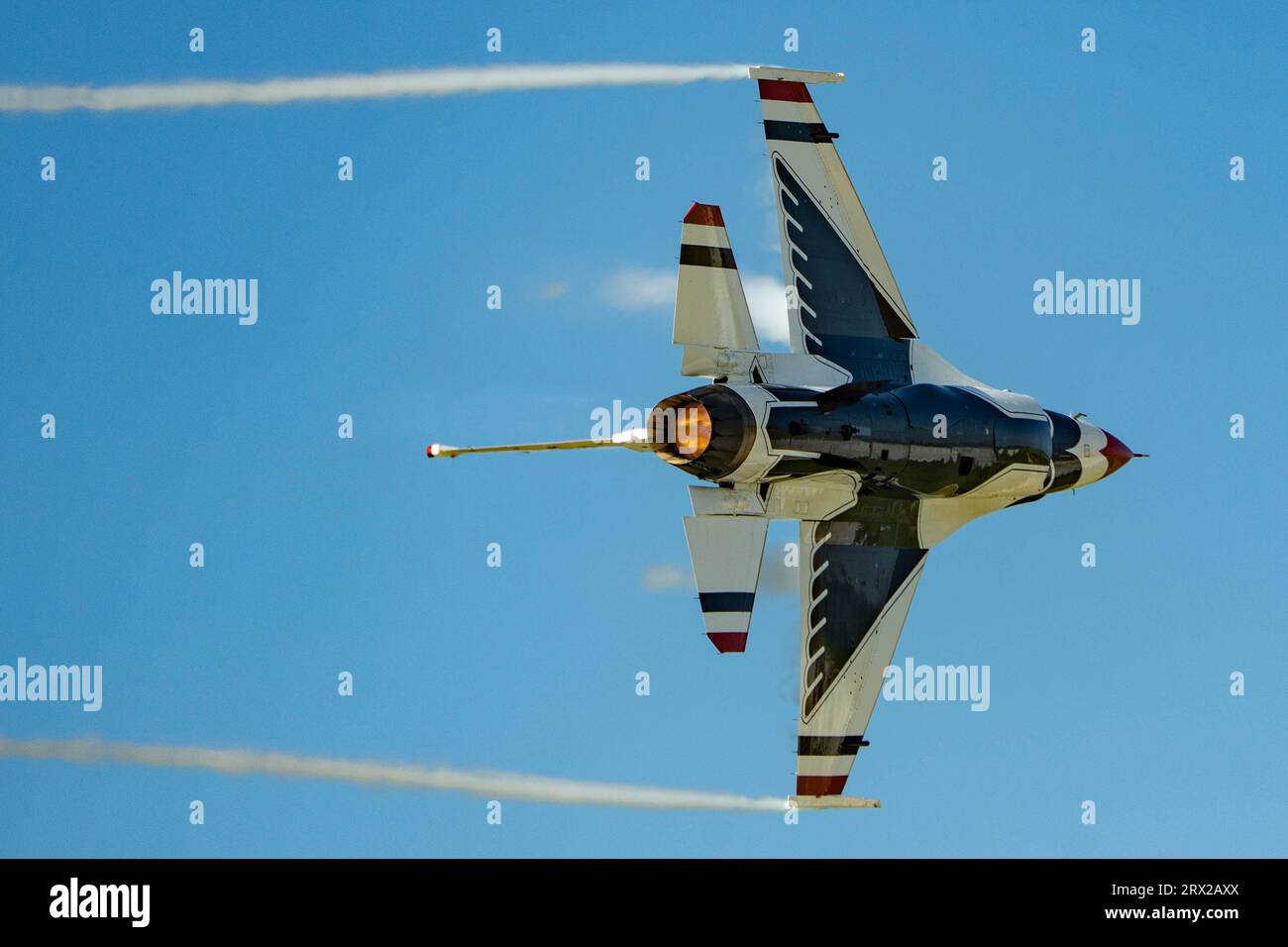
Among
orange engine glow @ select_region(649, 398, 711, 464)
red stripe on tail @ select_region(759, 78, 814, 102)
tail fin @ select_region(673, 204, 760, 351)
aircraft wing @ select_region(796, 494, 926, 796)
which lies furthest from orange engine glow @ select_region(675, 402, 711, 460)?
red stripe on tail @ select_region(759, 78, 814, 102)

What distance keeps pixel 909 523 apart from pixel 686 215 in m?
6.91

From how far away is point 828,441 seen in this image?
35.5 m

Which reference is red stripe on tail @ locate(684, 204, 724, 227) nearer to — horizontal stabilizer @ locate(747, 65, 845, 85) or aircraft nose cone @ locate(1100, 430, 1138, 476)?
horizontal stabilizer @ locate(747, 65, 845, 85)

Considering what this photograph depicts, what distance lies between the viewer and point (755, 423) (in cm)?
3478

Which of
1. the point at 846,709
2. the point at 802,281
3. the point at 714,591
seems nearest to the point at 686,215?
the point at 802,281

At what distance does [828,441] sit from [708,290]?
303 centimetres

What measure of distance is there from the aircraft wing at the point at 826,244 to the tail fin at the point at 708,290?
2.52 m

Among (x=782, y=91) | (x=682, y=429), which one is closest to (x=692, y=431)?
(x=682, y=429)

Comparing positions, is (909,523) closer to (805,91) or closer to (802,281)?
(802,281)

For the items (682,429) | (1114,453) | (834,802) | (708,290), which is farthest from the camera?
(1114,453)

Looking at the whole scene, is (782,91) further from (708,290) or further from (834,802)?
(834,802)

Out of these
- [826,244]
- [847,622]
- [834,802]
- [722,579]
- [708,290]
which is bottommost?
[834,802]

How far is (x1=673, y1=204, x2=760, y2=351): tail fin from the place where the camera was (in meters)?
35.2

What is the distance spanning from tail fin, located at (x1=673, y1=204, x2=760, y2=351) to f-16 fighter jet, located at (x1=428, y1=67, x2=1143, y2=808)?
0.02m
